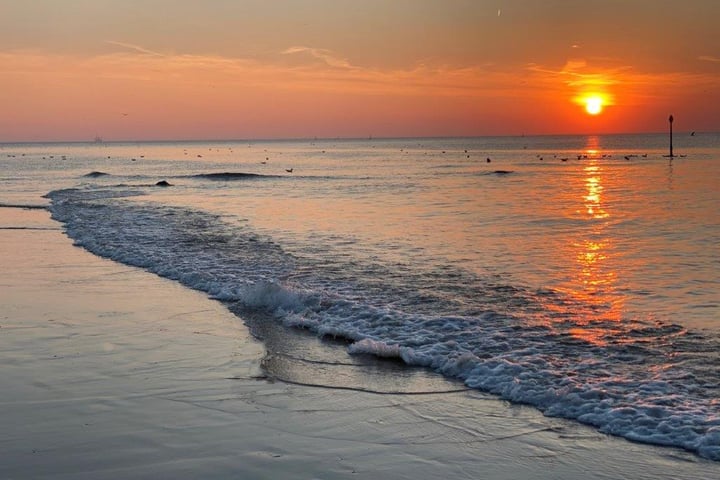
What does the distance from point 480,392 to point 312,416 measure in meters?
1.94

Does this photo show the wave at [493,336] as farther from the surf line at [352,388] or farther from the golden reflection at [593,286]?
the surf line at [352,388]

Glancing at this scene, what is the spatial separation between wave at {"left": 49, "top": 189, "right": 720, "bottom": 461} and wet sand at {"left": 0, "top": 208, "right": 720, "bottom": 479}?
1.80 feet

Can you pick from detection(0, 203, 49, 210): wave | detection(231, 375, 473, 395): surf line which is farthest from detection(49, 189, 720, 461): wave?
detection(0, 203, 49, 210): wave

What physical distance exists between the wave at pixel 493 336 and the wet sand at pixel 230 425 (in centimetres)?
55

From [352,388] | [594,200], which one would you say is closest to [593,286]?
[352,388]

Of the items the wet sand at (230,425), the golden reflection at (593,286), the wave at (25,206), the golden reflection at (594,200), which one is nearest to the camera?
the wet sand at (230,425)

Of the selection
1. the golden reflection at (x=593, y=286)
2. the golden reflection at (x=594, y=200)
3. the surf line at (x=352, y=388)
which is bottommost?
the surf line at (x=352, y=388)

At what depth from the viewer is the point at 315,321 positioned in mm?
10742

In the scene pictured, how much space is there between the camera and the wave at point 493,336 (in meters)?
6.90

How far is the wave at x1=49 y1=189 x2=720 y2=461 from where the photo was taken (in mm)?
6898

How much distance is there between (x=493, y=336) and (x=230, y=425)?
434 centimetres

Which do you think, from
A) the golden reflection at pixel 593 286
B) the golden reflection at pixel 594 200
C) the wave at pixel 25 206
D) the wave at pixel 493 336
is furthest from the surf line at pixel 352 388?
the wave at pixel 25 206

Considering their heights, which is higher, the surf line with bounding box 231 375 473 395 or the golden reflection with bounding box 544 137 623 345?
the golden reflection with bounding box 544 137 623 345

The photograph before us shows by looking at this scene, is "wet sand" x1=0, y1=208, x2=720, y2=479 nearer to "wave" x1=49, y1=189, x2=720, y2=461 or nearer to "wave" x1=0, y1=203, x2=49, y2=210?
"wave" x1=49, y1=189, x2=720, y2=461
